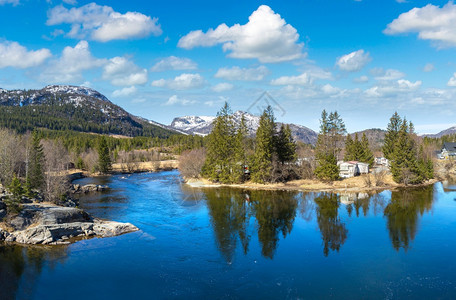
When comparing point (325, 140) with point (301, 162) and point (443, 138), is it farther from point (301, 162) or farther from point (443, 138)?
point (443, 138)

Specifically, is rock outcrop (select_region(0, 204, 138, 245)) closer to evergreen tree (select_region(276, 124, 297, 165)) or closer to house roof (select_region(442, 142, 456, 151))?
evergreen tree (select_region(276, 124, 297, 165))

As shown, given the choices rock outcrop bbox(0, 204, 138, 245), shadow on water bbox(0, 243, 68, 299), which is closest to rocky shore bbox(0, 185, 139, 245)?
rock outcrop bbox(0, 204, 138, 245)

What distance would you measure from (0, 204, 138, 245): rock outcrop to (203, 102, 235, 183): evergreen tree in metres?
35.5

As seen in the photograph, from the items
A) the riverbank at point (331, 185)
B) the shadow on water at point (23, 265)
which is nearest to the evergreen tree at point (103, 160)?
the riverbank at point (331, 185)

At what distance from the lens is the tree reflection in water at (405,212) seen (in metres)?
32.5

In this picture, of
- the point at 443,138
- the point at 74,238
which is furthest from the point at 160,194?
the point at 443,138

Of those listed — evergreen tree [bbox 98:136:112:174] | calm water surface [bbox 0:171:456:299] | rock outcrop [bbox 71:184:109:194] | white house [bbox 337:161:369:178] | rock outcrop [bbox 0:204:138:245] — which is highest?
evergreen tree [bbox 98:136:112:174]

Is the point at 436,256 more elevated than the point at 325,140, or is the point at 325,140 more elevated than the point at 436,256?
the point at 325,140

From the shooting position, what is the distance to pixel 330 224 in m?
37.8

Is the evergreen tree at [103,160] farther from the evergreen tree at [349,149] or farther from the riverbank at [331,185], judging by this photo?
the evergreen tree at [349,149]

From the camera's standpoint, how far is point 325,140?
7481cm

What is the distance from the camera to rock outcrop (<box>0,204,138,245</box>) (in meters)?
31.0

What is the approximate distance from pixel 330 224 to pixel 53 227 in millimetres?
30033

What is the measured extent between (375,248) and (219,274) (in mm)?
15010
